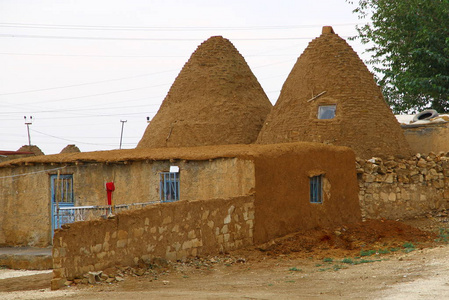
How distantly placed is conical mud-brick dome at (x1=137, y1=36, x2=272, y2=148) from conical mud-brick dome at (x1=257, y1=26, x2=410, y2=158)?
1321 millimetres

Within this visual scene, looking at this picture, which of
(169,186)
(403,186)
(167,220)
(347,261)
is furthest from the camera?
(403,186)

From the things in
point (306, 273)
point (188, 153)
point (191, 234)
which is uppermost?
point (188, 153)

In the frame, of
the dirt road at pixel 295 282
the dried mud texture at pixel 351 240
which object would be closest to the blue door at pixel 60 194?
the dried mud texture at pixel 351 240

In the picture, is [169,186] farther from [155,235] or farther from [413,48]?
[413,48]

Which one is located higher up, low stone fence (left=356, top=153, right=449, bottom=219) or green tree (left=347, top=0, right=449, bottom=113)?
green tree (left=347, top=0, right=449, bottom=113)

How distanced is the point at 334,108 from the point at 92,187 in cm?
669

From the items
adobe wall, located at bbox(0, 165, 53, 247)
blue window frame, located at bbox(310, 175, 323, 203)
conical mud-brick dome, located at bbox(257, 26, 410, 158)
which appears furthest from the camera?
adobe wall, located at bbox(0, 165, 53, 247)

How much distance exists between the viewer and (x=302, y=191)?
15758 millimetres

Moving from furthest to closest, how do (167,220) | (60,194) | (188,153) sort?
(60,194) → (188,153) → (167,220)

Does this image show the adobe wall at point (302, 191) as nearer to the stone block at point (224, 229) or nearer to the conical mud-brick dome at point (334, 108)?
the conical mud-brick dome at point (334, 108)

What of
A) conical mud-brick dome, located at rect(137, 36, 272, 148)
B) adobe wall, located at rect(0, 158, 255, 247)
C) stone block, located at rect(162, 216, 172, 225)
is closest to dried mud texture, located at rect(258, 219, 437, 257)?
adobe wall, located at rect(0, 158, 255, 247)

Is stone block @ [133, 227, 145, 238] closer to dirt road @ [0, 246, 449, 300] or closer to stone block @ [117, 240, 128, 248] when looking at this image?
stone block @ [117, 240, 128, 248]

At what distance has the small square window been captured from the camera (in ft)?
59.7

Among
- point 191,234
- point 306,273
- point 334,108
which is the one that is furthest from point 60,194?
point 306,273
